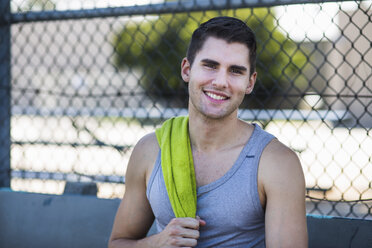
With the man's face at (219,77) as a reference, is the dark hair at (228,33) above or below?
above

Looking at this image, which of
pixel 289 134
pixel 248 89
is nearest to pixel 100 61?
pixel 289 134

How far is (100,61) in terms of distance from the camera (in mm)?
18938

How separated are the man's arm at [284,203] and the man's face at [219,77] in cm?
34

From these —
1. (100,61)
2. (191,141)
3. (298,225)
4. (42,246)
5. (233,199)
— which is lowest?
(42,246)

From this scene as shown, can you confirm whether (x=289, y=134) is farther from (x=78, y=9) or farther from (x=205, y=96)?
(x=205, y=96)

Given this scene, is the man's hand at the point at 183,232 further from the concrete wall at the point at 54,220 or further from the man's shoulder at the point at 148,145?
the concrete wall at the point at 54,220

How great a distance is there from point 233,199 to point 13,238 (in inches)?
79.7

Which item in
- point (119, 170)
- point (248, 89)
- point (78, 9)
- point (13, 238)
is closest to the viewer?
point (248, 89)

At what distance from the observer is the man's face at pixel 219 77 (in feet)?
6.39

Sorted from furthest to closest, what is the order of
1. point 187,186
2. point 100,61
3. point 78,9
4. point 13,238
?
1. point 100,61
2. point 13,238
3. point 78,9
4. point 187,186

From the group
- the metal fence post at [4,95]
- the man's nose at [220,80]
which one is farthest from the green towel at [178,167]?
the metal fence post at [4,95]

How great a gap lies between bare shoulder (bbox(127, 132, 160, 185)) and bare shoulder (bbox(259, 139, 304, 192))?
1.82 ft

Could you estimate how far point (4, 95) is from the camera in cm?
321

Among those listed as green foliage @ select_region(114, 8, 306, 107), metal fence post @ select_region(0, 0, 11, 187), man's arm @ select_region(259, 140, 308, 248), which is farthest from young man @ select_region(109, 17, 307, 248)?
metal fence post @ select_region(0, 0, 11, 187)
